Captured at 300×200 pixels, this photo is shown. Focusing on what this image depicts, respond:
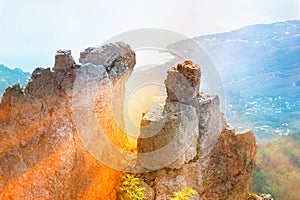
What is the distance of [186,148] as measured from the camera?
13.1m

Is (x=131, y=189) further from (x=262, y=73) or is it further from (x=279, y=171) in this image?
(x=262, y=73)

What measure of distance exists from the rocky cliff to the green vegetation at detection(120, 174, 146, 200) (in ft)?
1.04

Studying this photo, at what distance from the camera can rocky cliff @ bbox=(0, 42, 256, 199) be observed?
1057 cm

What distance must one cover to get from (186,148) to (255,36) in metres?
128

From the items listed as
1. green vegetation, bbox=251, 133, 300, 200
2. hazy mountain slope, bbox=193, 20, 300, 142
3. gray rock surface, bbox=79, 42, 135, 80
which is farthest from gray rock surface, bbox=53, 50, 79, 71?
hazy mountain slope, bbox=193, 20, 300, 142

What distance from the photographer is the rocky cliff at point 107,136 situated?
10.6m

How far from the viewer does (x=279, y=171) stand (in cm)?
3794

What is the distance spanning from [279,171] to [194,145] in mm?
27441

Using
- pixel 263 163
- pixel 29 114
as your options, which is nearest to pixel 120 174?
pixel 29 114

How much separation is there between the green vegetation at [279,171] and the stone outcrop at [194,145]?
19.2 m

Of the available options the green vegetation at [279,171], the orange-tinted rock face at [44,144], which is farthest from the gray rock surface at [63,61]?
the green vegetation at [279,171]

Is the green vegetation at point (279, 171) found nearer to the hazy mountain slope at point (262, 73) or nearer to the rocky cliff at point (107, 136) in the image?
the rocky cliff at point (107, 136)

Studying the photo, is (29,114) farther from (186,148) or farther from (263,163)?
(263,163)

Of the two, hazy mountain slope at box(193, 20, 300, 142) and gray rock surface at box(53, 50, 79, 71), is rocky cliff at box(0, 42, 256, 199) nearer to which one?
gray rock surface at box(53, 50, 79, 71)
